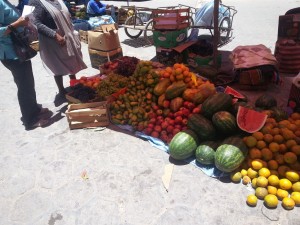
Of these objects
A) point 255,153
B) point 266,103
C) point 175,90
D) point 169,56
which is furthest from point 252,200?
point 169,56

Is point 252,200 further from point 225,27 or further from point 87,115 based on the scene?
point 225,27

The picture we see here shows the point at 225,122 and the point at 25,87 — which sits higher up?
the point at 25,87

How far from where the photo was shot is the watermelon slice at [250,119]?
3463mm

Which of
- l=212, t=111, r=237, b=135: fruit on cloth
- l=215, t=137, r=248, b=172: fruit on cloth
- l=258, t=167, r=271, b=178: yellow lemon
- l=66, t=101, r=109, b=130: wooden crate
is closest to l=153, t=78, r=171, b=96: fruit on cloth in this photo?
l=66, t=101, r=109, b=130: wooden crate

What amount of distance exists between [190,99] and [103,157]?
1.66 m

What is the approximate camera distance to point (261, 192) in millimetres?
3006

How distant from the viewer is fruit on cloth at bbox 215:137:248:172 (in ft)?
→ 10.5

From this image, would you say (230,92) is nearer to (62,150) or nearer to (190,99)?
(190,99)

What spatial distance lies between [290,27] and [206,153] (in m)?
4.19

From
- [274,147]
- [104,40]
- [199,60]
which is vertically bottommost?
[274,147]

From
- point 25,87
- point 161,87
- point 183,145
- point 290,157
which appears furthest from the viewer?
point 25,87

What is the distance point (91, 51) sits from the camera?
739cm

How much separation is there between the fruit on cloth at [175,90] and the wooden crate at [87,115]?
1.16 m

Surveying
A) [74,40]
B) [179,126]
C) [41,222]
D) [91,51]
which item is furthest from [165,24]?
[41,222]
